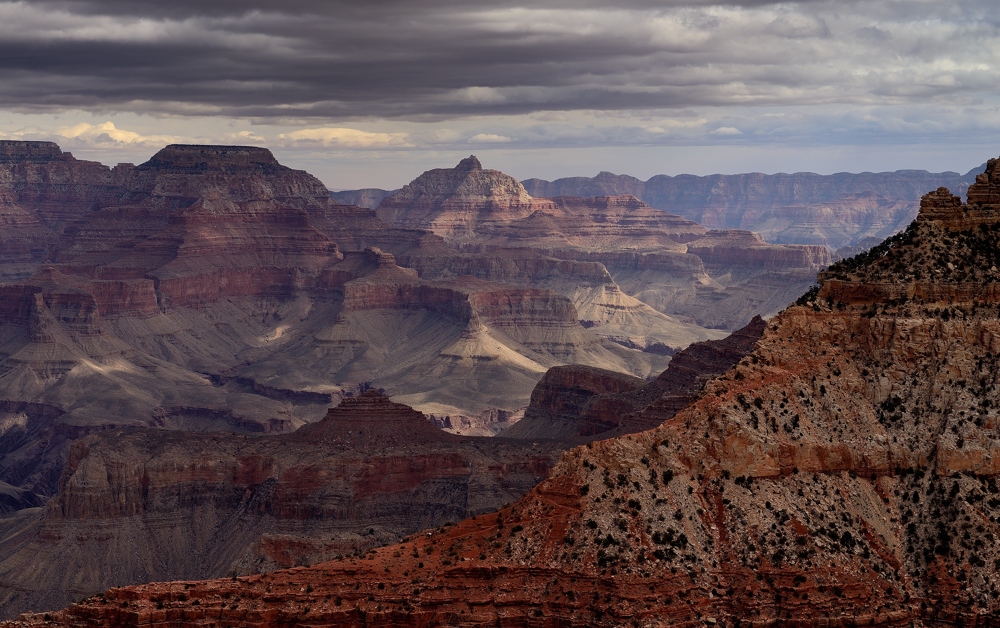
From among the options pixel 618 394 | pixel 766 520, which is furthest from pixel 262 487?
pixel 766 520

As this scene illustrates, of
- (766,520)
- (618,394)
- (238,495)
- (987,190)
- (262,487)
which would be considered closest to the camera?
(766,520)

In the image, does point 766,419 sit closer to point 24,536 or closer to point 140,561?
→ point 140,561

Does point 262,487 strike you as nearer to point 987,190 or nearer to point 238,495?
point 238,495

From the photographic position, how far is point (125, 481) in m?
142

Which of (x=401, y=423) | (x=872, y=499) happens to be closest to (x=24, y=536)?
(x=401, y=423)

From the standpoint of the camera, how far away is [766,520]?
58.2m

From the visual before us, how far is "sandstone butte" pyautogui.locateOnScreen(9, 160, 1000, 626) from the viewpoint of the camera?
56312 millimetres

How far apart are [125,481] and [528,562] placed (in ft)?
302

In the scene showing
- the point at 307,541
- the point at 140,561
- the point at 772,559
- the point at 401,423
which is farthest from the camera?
the point at 401,423

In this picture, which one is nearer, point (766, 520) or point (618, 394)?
point (766, 520)

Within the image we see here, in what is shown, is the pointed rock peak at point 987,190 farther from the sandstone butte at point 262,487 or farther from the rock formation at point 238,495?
the rock formation at point 238,495

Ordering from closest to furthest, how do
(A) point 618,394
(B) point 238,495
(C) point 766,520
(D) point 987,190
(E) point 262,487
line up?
(C) point 766,520 → (D) point 987,190 → (E) point 262,487 → (B) point 238,495 → (A) point 618,394

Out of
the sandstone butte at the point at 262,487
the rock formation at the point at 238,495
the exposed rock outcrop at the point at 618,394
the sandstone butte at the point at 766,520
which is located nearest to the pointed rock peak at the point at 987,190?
the sandstone butte at the point at 766,520

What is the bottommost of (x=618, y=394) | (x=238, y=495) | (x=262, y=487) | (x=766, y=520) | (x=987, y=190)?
(x=238, y=495)
